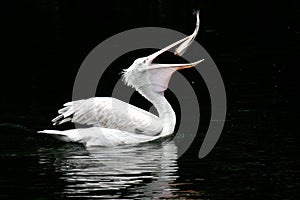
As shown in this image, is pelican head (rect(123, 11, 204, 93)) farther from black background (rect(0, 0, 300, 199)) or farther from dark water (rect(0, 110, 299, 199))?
black background (rect(0, 0, 300, 199))

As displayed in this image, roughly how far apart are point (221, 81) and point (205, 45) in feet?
13.1

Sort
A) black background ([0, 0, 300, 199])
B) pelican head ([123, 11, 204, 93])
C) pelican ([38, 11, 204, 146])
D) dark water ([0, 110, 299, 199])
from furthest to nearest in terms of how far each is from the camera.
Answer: pelican head ([123, 11, 204, 93]), pelican ([38, 11, 204, 146]), black background ([0, 0, 300, 199]), dark water ([0, 110, 299, 199])

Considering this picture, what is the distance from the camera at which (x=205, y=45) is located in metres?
17.8

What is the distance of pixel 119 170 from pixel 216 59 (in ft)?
24.1

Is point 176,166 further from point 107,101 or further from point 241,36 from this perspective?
point 241,36

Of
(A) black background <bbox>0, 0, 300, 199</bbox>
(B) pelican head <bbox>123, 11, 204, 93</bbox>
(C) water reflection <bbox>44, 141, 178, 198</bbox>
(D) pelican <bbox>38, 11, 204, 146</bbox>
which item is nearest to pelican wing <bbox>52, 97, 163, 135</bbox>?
(D) pelican <bbox>38, 11, 204, 146</bbox>

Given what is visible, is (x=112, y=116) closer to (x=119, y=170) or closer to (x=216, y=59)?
(x=119, y=170)

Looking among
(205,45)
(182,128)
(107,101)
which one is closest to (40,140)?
(107,101)

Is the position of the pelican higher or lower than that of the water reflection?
higher

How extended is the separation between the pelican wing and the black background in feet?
2.75

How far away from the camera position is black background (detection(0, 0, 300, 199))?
9.87 metres

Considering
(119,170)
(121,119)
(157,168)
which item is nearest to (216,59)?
(121,119)

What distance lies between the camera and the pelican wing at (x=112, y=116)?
10.7 metres

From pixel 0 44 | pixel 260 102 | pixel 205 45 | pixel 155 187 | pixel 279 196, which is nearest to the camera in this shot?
pixel 279 196
